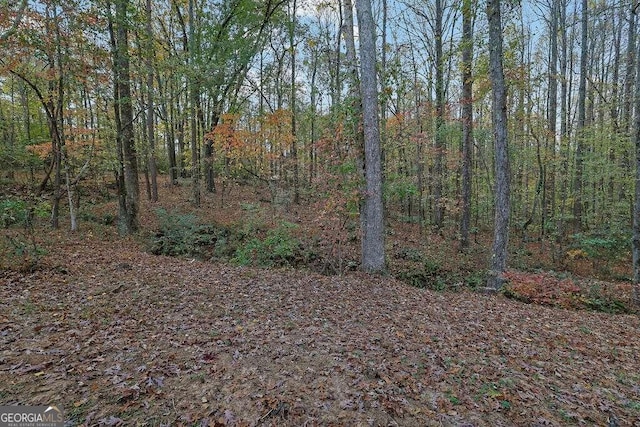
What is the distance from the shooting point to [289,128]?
15.4 meters

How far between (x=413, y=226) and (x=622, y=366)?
12.2 m

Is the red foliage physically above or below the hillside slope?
below

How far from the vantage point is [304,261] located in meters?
9.66

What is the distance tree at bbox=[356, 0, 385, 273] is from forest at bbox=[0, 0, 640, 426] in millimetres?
50

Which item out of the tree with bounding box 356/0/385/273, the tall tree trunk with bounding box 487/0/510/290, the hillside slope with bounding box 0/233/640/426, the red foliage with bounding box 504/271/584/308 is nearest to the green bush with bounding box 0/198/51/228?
the hillside slope with bounding box 0/233/640/426

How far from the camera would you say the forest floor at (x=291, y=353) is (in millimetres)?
3055

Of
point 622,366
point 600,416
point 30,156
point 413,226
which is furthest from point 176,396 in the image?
point 413,226

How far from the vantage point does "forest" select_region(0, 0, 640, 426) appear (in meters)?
3.34

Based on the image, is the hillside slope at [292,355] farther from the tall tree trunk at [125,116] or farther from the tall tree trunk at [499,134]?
the tall tree trunk at [125,116]

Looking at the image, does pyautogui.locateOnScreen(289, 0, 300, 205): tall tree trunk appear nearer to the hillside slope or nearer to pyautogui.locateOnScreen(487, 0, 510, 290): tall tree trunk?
pyautogui.locateOnScreen(487, 0, 510, 290): tall tree trunk

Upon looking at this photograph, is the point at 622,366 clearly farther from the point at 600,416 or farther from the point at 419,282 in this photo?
the point at 419,282

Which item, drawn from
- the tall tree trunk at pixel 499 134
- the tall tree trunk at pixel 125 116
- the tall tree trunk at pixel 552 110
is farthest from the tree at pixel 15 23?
the tall tree trunk at pixel 552 110

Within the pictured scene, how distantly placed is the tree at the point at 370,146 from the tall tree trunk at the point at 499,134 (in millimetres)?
2591

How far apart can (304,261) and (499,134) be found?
6007 millimetres
